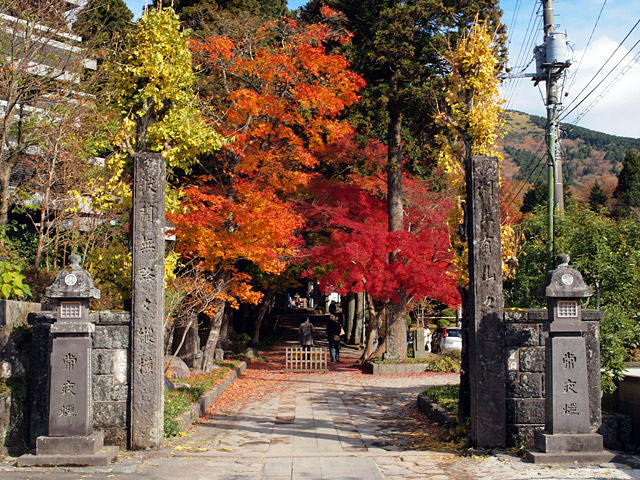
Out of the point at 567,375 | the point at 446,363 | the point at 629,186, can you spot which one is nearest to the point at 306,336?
the point at 446,363

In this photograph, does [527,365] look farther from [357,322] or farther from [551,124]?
[357,322]

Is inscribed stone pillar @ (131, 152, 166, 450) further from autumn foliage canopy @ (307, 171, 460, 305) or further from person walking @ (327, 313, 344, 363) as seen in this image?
person walking @ (327, 313, 344, 363)

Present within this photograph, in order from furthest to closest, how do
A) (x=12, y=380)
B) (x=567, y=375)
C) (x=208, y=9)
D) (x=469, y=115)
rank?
(x=208, y=9) → (x=469, y=115) → (x=12, y=380) → (x=567, y=375)

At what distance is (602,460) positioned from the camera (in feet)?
26.3

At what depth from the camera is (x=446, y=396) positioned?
12.7m

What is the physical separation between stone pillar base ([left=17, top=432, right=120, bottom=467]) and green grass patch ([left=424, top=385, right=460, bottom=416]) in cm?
612

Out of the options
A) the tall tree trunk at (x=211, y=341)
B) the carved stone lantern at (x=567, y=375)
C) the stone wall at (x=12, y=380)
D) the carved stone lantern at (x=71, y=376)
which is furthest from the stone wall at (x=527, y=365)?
the tall tree trunk at (x=211, y=341)

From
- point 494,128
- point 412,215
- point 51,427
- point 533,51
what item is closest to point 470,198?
point 494,128

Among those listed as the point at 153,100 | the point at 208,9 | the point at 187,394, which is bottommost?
the point at 187,394

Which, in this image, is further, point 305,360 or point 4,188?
point 305,360

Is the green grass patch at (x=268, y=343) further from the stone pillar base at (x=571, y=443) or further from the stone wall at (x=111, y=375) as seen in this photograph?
the stone pillar base at (x=571, y=443)

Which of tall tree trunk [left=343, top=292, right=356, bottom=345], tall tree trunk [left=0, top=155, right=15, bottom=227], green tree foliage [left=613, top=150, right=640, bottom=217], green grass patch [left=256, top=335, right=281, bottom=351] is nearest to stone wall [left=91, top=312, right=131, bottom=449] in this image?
tall tree trunk [left=0, top=155, right=15, bottom=227]

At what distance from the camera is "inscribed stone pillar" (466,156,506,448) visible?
8.81 m

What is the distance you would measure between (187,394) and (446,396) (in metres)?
5.55
